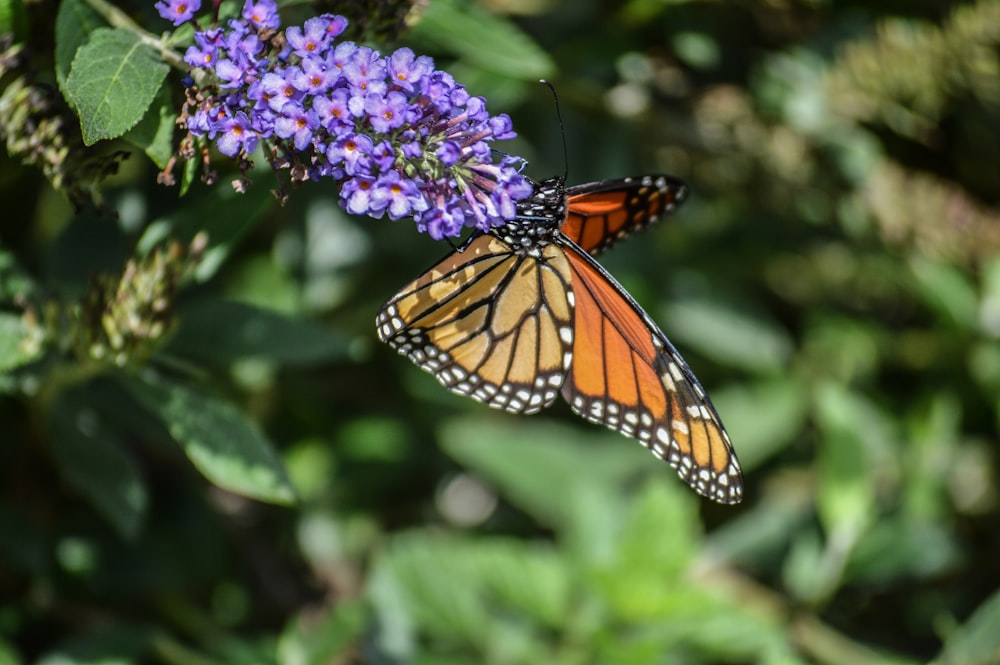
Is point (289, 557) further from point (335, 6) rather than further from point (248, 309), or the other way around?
point (335, 6)

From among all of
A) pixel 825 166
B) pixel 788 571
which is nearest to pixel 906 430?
pixel 788 571

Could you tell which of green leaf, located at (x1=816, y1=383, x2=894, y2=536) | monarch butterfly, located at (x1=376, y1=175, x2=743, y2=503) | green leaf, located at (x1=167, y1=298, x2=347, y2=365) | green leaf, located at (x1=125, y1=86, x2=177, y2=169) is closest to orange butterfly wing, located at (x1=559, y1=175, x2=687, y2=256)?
monarch butterfly, located at (x1=376, y1=175, x2=743, y2=503)

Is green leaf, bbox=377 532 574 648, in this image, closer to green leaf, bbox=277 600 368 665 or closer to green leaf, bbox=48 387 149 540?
green leaf, bbox=277 600 368 665

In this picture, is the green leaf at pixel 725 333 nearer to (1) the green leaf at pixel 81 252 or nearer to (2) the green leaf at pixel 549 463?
(2) the green leaf at pixel 549 463

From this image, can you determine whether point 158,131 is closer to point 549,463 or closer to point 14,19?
point 14,19

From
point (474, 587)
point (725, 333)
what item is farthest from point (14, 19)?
point (725, 333)

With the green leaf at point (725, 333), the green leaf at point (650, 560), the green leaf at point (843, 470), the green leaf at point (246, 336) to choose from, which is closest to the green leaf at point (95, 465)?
the green leaf at point (246, 336)
